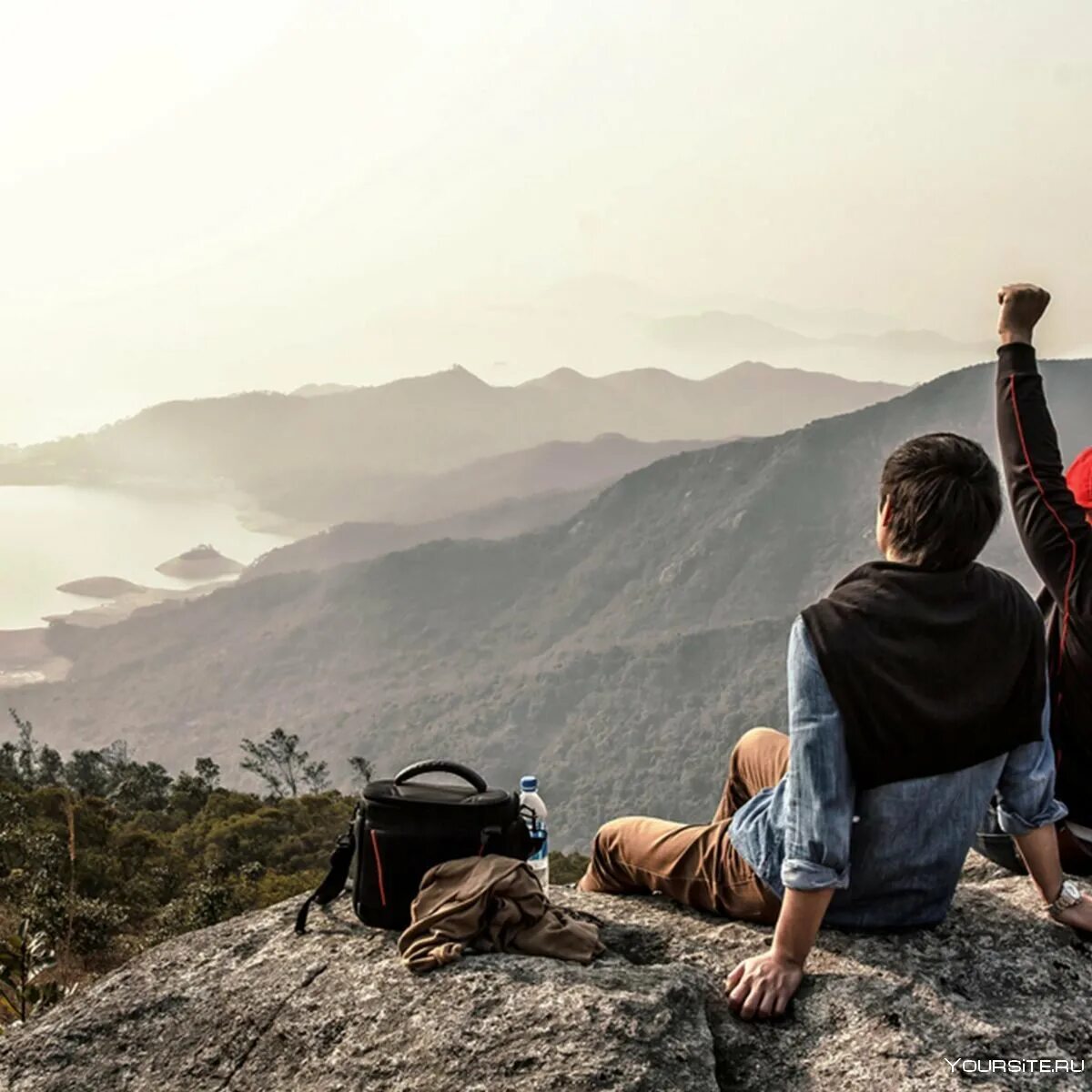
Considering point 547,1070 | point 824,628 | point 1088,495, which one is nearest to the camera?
point 547,1070

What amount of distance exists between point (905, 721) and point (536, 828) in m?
1.89

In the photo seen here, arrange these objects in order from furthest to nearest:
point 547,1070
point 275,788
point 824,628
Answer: point 275,788, point 824,628, point 547,1070

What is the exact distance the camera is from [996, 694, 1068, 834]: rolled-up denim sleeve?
4.01 metres

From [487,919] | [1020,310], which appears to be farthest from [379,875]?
[1020,310]

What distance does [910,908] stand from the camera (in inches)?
163

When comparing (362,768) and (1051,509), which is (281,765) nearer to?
(362,768)

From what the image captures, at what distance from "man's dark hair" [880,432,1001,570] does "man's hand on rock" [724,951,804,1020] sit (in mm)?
1388

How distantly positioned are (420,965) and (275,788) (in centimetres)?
10980

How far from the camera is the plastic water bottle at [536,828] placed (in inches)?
189

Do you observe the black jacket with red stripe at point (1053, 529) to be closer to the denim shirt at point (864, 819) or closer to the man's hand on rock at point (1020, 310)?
the man's hand on rock at point (1020, 310)

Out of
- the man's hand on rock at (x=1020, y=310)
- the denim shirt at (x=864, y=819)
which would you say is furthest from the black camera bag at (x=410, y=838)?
the man's hand on rock at (x=1020, y=310)

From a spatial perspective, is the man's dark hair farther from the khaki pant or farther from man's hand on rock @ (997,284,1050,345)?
the khaki pant

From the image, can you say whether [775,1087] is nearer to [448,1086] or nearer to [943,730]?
[448,1086]

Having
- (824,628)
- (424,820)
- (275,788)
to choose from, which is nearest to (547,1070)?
(424,820)
